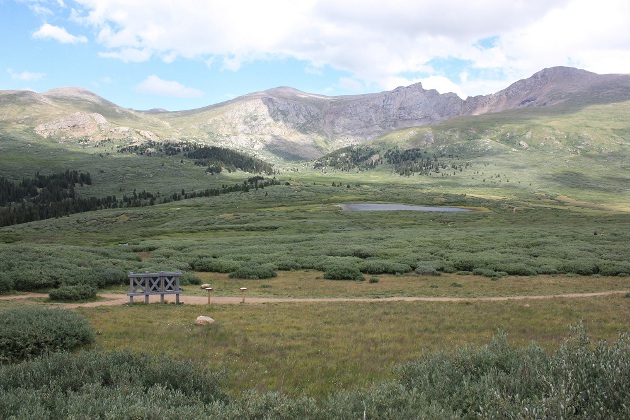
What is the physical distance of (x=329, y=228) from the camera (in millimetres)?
96000

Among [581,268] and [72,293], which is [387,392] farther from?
[581,268]

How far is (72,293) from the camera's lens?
25766mm

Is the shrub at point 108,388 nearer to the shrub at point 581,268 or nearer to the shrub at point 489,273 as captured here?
the shrub at point 489,273

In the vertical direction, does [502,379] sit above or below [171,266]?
above

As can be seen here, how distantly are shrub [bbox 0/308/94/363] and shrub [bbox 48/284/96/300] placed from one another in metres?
12.4

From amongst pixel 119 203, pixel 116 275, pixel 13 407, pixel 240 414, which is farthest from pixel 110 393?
pixel 119 203

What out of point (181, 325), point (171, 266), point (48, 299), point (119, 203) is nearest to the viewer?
point (181, 325)

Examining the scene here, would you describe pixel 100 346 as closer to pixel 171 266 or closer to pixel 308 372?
pixel 308 372

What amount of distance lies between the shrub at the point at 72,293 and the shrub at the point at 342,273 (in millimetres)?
22880

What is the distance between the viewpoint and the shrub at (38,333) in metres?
12.2

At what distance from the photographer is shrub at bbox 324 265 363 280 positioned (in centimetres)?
4175

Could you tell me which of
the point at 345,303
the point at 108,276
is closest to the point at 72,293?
the point at 108,276

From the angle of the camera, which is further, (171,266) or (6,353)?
(171,266)

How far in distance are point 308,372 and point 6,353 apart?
941cm
